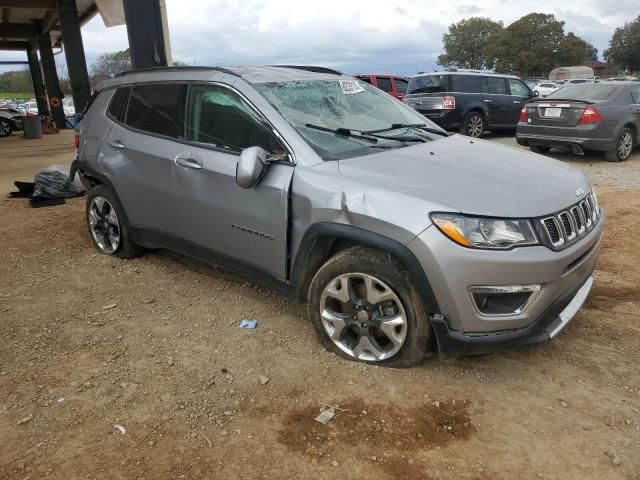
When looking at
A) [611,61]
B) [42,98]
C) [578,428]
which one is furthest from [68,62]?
[611,61]

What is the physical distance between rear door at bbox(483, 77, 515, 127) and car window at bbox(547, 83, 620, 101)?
103 inches

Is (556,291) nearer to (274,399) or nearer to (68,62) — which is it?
(274,399)

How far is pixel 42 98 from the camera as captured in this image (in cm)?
2495

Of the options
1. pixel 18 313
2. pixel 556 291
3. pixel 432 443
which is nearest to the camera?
pixel 432 443

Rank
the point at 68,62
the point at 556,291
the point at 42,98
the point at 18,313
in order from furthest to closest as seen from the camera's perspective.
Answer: the point at 42,98, the point at 68,62, the point at 18,313, the point at 556,291

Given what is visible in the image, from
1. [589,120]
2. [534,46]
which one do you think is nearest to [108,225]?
[589,120]

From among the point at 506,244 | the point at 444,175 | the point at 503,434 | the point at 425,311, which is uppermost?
the point at 444,175

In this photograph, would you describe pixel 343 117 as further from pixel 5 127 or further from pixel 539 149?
pixel 5 127

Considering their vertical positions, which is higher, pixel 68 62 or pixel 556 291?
pixel 68 62

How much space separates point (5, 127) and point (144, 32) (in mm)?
16252

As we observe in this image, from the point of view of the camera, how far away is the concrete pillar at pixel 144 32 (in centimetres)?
730

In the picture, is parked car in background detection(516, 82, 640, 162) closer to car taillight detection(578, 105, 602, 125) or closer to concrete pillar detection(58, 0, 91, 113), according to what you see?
car taillight detection(578, 105, 602, 125)

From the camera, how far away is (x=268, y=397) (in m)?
2.86

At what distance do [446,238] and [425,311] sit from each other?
1.40ft
